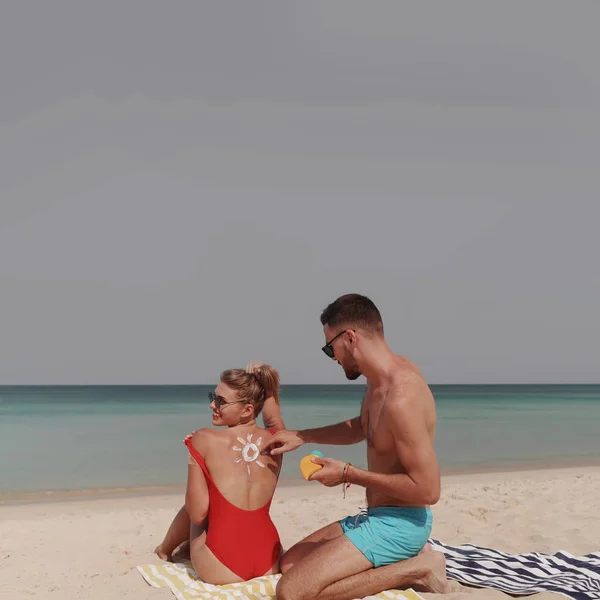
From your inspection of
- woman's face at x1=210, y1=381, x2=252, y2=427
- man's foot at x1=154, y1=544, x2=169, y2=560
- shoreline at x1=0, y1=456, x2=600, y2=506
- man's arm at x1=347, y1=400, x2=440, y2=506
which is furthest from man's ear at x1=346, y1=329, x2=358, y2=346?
shoreline at x1=0, y1=456, x2=600, y2=506

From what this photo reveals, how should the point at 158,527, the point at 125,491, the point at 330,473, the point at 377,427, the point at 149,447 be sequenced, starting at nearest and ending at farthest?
the point at 330,473 → the point at 377,427 → the point at 158,527 → the point at 125,491 → the point at 149,447

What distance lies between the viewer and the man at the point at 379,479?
4.16 metres

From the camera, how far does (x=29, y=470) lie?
12734 millimetres

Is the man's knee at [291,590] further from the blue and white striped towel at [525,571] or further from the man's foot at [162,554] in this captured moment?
the man's foot at [162,554]

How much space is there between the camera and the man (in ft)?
13.6

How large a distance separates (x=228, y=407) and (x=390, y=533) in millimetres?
1234

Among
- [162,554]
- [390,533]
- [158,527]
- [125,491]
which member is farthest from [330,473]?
[125,491]

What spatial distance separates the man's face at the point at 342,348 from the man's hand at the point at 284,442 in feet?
1.72

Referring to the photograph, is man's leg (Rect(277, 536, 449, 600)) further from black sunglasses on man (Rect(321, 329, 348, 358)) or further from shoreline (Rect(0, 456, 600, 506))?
shoreline (Rect(0, 456, 600, 506))

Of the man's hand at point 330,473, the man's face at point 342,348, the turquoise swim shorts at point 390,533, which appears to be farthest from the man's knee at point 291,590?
the man's face at point 342,348

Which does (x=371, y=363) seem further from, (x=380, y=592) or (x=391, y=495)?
(x=380, y=592)

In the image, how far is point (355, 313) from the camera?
4406 millimetres

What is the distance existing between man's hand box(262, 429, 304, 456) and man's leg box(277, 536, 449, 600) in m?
0.60

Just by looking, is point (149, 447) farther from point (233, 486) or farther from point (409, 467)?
point (409, 467)
